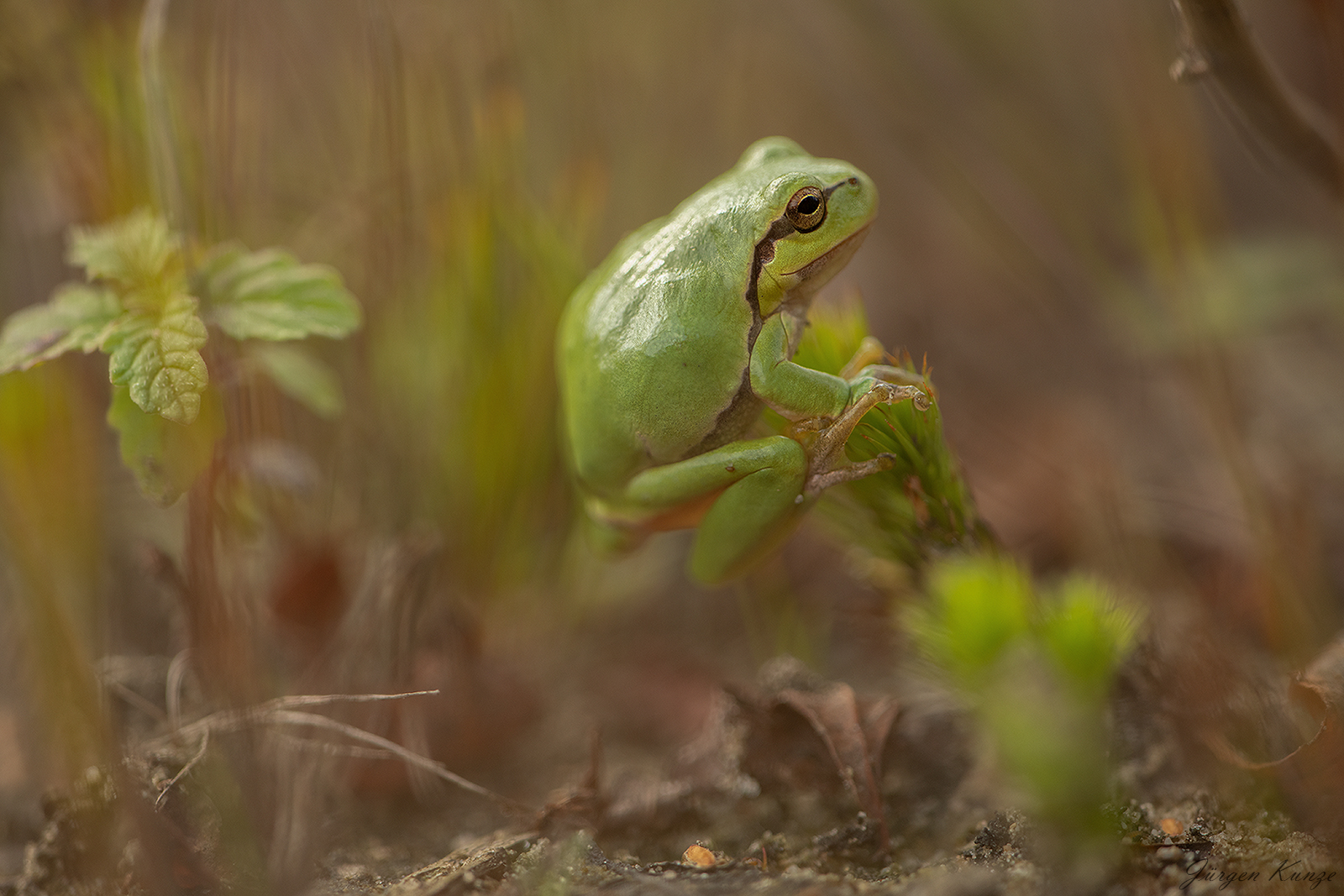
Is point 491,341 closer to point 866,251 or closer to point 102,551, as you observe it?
point 102,551

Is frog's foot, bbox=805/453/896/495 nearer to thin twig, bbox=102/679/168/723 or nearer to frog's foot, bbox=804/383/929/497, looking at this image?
frog's foot, bbox=804/383/929/497

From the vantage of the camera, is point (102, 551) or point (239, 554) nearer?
point (239, 554)

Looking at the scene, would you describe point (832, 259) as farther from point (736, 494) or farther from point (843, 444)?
point (736, 494)

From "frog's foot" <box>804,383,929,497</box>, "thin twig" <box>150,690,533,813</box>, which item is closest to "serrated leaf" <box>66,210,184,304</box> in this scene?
"thin twig" <box>150,690,533,813</box>

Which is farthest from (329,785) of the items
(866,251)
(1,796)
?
(866,251)

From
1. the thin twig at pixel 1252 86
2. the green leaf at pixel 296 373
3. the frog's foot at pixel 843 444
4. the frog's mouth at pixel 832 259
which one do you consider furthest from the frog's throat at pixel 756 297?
the green leaf at pixel 296 373
